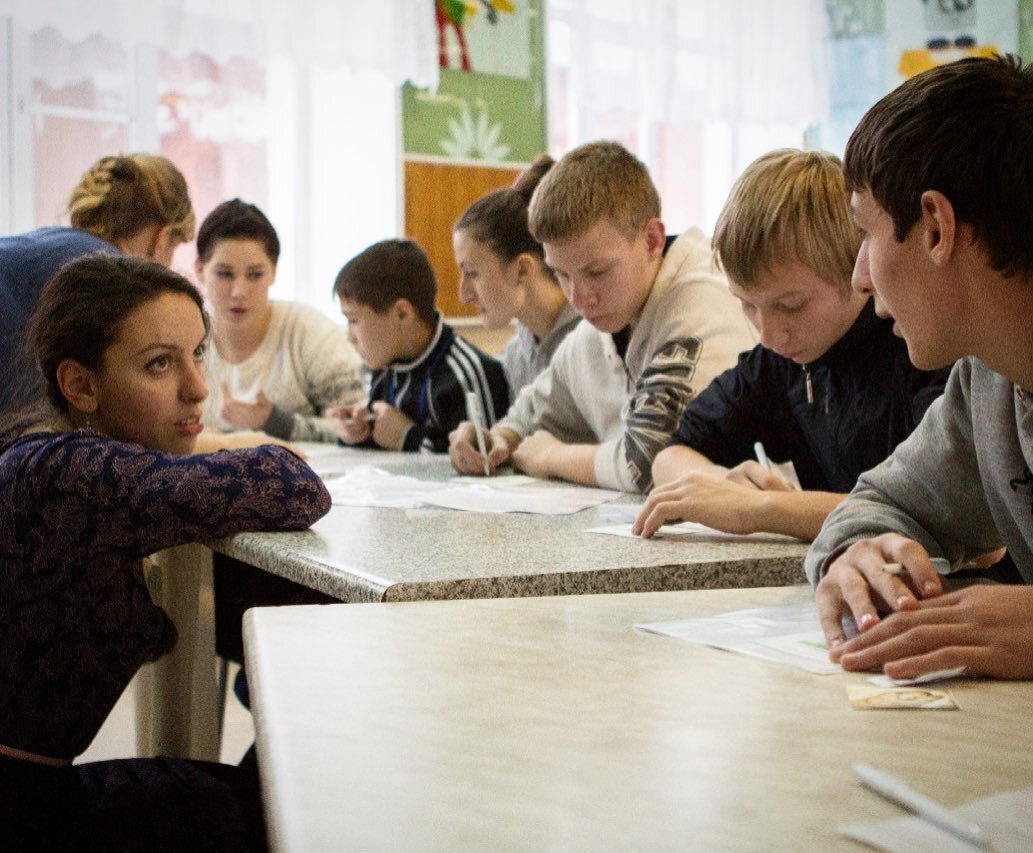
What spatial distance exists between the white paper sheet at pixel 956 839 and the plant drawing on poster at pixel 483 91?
432 centimetres

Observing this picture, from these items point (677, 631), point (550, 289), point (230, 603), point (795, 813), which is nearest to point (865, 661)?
point (677, 631)

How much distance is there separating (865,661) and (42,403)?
3.75ft

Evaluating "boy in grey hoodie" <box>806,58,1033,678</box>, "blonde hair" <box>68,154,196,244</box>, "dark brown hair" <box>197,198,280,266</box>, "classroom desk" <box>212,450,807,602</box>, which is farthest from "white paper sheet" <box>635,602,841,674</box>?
"dark brown hair" <box>197,198,280,266</box>

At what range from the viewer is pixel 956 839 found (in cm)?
56

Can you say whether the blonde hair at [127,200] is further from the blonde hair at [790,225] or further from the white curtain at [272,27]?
the white curtain at [272,27]

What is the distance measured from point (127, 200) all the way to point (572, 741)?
202 cm

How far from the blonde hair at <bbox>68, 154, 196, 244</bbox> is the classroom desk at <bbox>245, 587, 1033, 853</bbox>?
1634mm

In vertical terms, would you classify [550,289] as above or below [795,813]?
above

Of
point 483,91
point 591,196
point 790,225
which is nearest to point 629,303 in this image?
point 591,196

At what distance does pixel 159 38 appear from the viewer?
393cm

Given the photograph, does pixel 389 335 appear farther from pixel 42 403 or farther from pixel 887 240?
pixel 887 240

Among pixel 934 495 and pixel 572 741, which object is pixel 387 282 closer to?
pixel 934 495

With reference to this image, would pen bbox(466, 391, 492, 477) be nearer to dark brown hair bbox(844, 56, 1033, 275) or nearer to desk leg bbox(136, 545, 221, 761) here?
desk leg bbox(136, 545, 221, 761)

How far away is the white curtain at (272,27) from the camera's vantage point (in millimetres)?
3795
